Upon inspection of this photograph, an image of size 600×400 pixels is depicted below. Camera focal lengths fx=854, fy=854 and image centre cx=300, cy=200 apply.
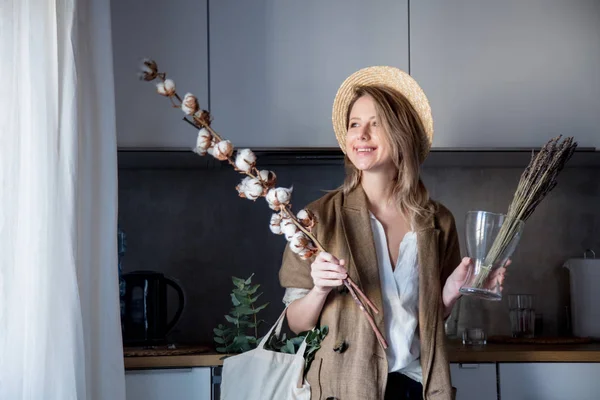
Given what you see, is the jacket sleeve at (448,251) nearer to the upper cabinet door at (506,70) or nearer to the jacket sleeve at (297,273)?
the jacket sleeve at (297,273)

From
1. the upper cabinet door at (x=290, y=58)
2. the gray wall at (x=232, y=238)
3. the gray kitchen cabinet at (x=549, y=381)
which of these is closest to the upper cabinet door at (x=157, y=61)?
the upper cabinet door at (x=290, y=58)

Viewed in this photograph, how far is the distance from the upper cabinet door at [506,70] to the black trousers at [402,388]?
947mm

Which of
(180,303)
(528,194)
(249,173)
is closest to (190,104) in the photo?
(249,173)

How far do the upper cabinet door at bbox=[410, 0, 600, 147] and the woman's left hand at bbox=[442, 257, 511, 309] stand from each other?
77 centimetres

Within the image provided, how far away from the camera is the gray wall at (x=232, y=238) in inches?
111

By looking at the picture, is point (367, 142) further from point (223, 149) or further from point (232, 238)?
point (232, 238)

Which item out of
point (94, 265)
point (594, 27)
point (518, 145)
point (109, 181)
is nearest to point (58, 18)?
point (109, 181)

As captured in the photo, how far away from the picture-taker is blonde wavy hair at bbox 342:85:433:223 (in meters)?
1.93

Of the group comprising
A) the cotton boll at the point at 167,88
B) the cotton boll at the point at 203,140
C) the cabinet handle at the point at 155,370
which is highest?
the cotton boll at the point at 167,88

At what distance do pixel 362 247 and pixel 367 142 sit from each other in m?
0.24

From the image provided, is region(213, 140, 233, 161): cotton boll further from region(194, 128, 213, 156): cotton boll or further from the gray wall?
the gray wall

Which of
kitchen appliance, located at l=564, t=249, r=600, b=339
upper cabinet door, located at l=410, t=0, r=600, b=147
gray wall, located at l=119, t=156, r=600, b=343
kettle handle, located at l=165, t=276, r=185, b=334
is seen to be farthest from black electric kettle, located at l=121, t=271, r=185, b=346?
kitchen appliance, located at l=564, t=249, r=600, b=339

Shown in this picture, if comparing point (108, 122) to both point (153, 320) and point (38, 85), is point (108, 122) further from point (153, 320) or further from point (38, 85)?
point (153, 320)

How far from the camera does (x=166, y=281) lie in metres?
2.51
